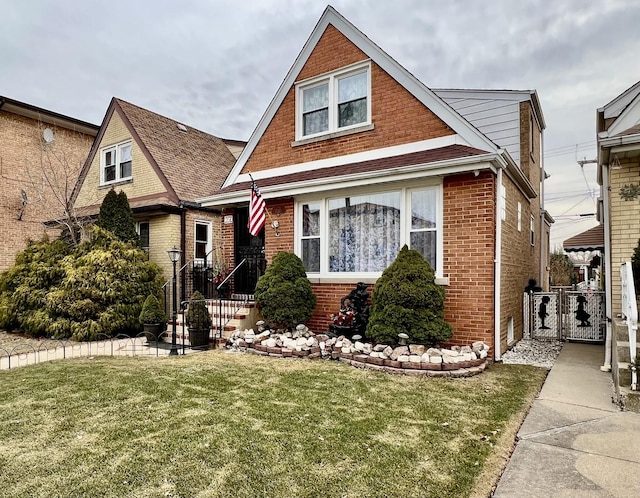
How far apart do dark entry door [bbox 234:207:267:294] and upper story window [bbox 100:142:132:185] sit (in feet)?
19.8

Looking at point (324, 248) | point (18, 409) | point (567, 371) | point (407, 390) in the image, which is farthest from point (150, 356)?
point (567, 371)

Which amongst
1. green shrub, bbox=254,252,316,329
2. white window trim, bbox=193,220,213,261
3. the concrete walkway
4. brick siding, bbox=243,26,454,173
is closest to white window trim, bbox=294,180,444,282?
green shrub, bbox=254,252,316,329

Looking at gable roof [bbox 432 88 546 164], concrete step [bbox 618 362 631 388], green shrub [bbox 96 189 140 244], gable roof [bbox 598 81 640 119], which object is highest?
gable roof [bbox 432 88 546 164]

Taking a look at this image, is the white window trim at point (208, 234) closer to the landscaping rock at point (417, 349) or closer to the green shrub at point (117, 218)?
the green shrub at point (117, 218)

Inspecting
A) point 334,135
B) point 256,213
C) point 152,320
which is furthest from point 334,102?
point 152,320

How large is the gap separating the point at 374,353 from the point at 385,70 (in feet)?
19.4

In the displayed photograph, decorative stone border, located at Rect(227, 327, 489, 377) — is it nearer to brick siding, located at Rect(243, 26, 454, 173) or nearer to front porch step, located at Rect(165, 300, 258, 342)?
front porch step, located at Rect(165, 300, 258, 342)

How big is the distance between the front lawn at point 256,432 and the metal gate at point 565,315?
3.64 metres

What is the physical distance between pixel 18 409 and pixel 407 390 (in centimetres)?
449

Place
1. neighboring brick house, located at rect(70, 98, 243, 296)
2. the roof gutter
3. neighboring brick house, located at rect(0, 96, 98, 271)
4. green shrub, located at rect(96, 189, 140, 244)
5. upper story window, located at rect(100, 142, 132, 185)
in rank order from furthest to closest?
1. neighboring brick house, located at rect(0, 96, 98, 271)
2. upper story window, located at rect(100, 142, 132, 185)
3. neighboring brick house, located at rect(70, 98, 243, 296)
4. green shrub, located at rect(96, 189, 140, 244)
5. the roof gutter

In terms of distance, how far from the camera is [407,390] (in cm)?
502

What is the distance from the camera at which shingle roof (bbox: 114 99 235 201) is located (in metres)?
13.5

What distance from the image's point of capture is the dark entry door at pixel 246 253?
416 inches

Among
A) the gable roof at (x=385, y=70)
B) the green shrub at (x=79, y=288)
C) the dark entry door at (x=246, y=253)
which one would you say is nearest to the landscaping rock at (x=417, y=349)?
the gable roof at (x=385, y=70)
